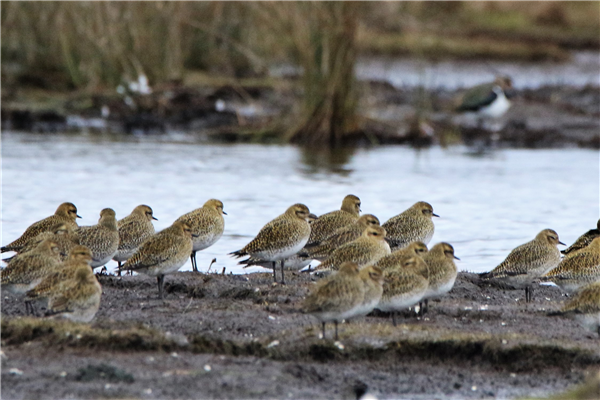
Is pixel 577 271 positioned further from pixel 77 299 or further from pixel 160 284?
pixel 77 299

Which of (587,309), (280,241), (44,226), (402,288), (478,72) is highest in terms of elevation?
(478,72)

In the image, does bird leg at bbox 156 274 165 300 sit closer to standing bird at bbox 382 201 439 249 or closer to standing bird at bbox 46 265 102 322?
standing bird at bbox 46 265 102 322

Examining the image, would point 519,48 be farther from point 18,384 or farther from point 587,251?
point 18,384

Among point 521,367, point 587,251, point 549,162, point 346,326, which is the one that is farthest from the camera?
point 549,162

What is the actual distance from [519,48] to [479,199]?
27.2 meters

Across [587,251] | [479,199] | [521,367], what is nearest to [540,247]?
[587,251]

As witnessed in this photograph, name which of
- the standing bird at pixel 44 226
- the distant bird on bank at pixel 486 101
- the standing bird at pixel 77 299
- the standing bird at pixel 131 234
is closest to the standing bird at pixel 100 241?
the standing bird at pixel 131 234

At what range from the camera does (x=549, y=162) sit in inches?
802

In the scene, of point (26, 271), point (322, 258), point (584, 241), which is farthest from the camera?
point (584, 241)

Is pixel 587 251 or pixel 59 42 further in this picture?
pixel 59 42

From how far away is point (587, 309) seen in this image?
7566mm

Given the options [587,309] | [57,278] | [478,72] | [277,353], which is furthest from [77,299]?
[478,72]

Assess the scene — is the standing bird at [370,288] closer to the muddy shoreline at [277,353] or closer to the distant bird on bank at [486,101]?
the muddy shoreline at [277,353]

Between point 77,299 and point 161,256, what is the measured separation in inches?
62.7
